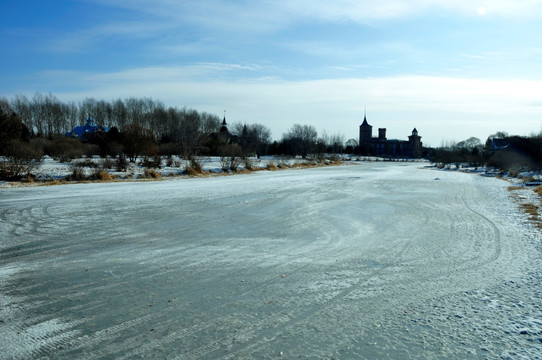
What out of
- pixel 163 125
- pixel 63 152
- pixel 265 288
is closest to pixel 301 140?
pixel 163 125

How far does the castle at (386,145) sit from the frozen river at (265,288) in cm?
14031

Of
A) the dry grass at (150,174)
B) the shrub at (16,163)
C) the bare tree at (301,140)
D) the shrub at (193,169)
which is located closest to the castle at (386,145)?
the bare tree at (301,140)

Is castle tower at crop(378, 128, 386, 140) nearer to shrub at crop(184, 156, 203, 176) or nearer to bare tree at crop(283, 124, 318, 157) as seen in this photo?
bare tree at crop(283, 124, 318, 157)

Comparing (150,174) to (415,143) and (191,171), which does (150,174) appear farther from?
(415,143)

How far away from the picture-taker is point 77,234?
9.02 metres

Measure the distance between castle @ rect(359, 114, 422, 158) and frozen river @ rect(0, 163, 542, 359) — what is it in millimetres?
140313

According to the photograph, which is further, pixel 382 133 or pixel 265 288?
pixel 382 133

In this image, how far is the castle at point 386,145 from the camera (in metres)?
152

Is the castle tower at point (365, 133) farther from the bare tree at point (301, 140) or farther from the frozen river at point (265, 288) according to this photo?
the frozen river at point (265, 288)

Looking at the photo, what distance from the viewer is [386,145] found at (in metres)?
164

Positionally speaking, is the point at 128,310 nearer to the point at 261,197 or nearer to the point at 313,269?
the point at 313,269

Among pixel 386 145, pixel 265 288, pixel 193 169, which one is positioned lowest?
pixel 265 288

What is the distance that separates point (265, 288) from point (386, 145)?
16661 cm

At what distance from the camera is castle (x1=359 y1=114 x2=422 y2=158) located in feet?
499
